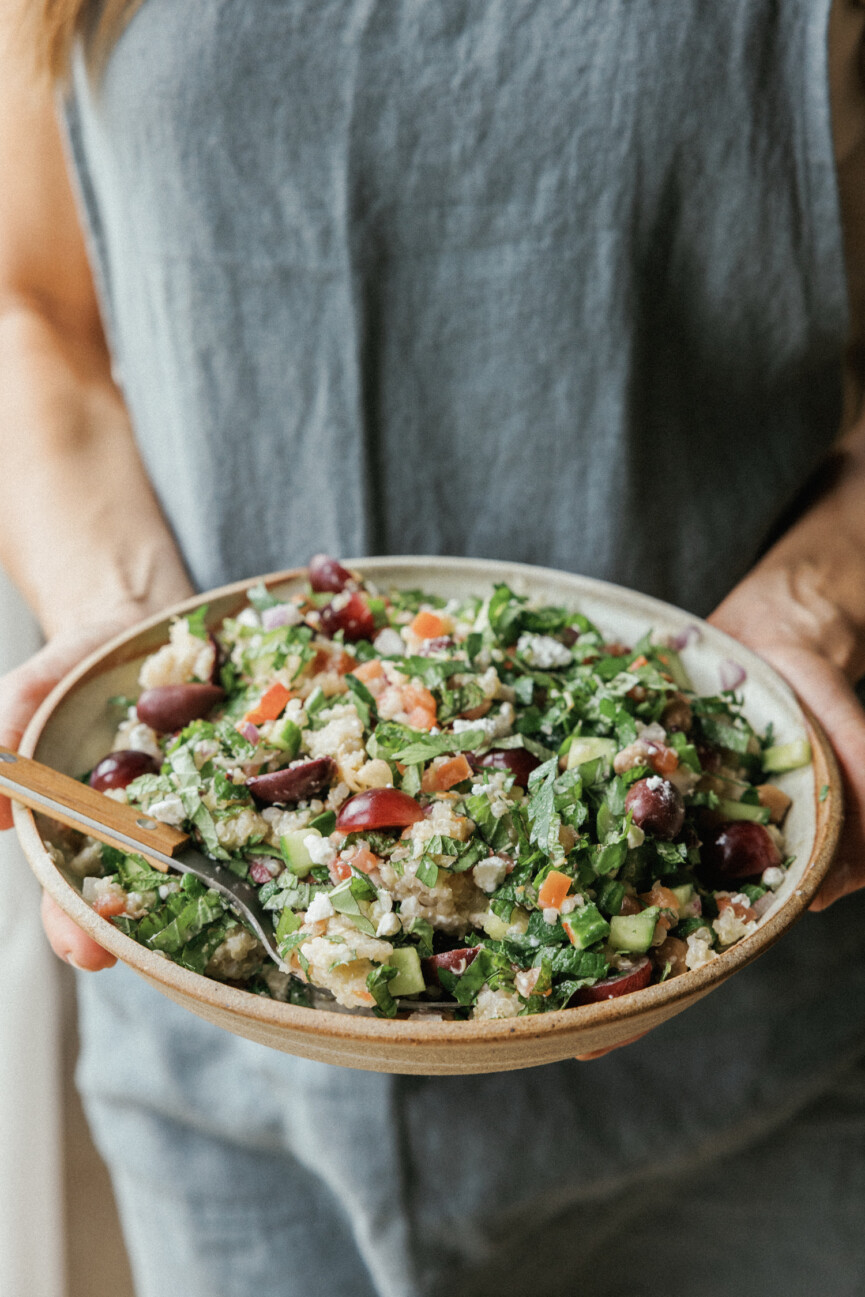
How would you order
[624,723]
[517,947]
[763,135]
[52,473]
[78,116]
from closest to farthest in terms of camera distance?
[517,947]
[624,723]
[763,135]
[78,116]
[52,473]

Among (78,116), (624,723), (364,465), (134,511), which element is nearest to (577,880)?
(624,723)

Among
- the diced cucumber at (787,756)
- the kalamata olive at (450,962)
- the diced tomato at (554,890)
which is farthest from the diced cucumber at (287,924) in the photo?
the diced cucumber at (787,756)

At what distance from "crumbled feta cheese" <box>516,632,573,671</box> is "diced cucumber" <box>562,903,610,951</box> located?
0.34 metres

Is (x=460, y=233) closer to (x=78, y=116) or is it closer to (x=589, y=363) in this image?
(x=589, y=363)

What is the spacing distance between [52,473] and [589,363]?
83cm

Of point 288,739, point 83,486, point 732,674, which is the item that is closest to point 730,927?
point 732,674

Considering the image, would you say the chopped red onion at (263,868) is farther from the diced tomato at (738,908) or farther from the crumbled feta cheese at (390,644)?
the diced tomato at (738,908)

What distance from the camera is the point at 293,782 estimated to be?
0.97m

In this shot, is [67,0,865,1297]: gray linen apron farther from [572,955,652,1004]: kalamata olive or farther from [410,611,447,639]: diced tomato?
A: [572,955,652,1004]: kalamata olive

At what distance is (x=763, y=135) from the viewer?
4.20ft

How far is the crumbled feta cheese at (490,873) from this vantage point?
0.91 meters

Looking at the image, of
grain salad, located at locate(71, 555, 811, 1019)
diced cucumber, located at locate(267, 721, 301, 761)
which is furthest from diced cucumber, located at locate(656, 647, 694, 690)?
diced cucumber, located at locate(267, 721, 301, 761)

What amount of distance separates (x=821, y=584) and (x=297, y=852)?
0.90m

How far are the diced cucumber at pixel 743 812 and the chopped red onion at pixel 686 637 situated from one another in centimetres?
25
